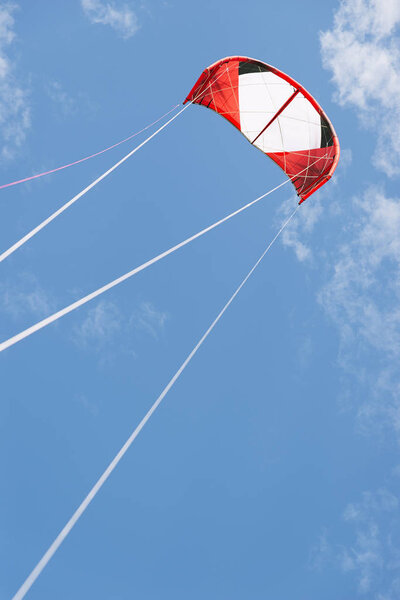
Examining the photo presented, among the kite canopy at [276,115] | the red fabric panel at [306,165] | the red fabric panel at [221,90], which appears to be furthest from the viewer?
the red fabric panel at [306,165]

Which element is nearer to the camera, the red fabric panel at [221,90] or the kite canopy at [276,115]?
the red fabric panel at [221,90]

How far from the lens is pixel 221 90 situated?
11.6 meters

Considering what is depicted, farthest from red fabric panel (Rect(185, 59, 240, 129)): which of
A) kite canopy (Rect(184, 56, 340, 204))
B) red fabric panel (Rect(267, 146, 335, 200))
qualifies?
red fabric panel (Rect(267, 146, 335, 200))

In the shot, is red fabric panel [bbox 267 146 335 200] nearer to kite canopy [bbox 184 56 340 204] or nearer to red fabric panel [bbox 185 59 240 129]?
kite canopy [bbox 184 56 340 204]

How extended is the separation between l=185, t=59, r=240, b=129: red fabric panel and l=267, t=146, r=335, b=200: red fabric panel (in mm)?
1690

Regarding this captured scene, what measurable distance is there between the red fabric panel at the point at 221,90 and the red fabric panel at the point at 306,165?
169 cm

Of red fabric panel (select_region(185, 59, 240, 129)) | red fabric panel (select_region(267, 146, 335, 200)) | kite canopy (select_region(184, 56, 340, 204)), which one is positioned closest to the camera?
red fabric panel (select_region(185, 59, 240, 129))

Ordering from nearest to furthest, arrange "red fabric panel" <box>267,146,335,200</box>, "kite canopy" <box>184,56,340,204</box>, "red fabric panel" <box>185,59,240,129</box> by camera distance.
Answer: "red fabric panel" <box>185,59,240,129</box> < "kite canopy" <box>184,56,340,204</box> < "red fabric panel" <box>267,146,335,200</box>

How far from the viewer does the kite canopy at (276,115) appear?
10.8m

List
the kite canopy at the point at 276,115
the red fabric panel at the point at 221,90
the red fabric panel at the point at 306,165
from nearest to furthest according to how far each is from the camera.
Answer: the red fabric panel at the point at 221,90 → the kite canopy at the point at 276,115 → the red fabric panel at the point at 306,165

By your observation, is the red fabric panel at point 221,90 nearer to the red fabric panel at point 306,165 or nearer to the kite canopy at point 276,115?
the kite canopy at point 276,115

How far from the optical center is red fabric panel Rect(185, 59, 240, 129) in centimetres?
1053

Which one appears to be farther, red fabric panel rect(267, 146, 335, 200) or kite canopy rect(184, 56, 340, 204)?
red fabric panel rect(267, 146, 335, 200)

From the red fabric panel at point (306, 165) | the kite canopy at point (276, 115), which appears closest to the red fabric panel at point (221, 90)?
the kite canopy at point (276, 115)
